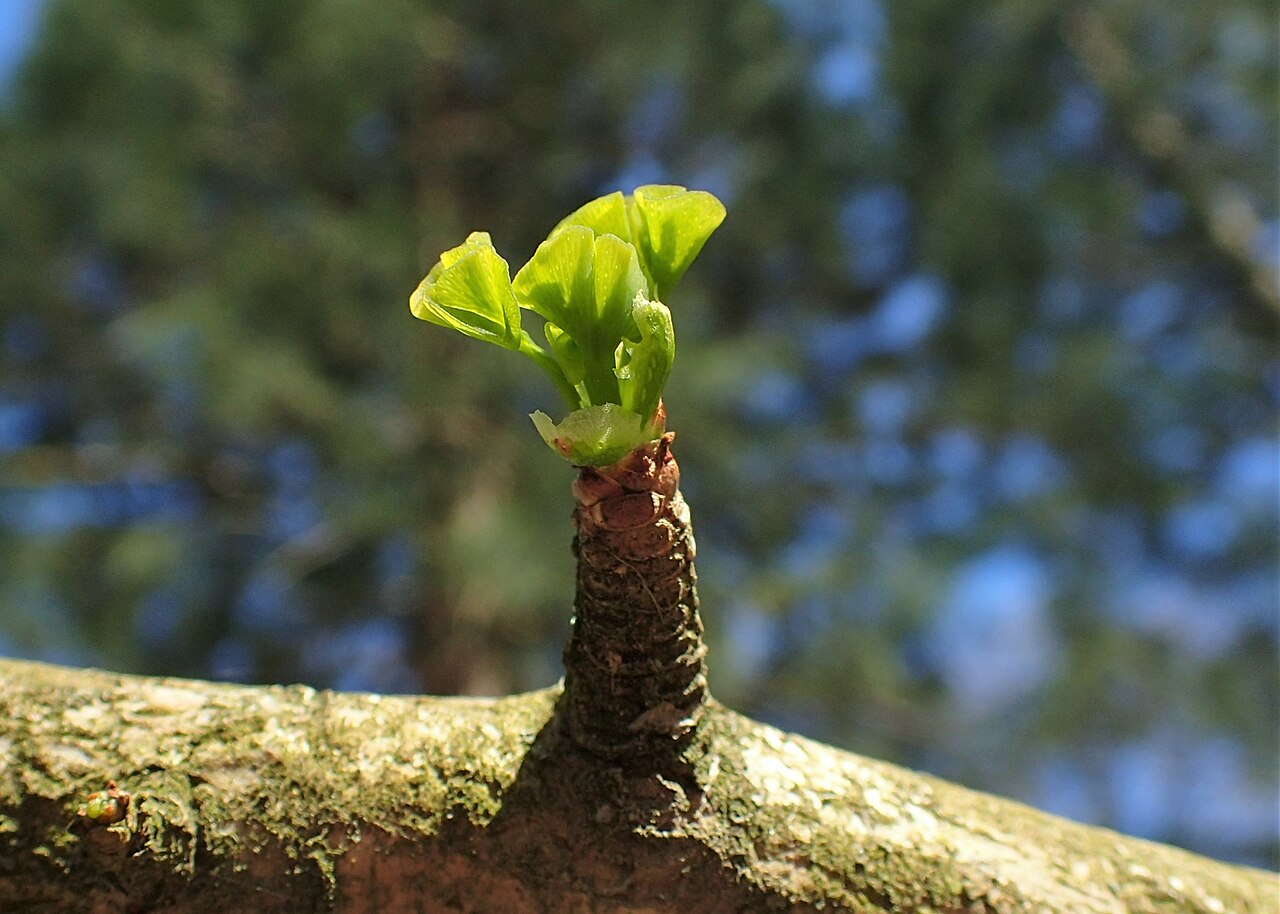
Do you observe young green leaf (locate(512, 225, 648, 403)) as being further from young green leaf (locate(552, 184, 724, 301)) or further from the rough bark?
the rough bark

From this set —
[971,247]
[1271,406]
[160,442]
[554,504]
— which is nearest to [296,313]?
[160,442]

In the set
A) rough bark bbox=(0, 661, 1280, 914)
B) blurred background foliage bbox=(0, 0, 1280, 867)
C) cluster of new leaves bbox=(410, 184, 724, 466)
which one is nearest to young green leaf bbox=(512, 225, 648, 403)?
cluster of new leaves bbox=(410, 184, 724, 466)

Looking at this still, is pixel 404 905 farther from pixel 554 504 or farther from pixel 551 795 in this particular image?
pixel 554 504

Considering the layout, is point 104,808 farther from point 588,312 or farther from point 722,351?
point 722,351

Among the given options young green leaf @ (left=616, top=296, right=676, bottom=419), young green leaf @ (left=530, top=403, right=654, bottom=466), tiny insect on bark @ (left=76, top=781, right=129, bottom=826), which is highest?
young green leaf @ (left=616, top=296, right=676, bottom=419)

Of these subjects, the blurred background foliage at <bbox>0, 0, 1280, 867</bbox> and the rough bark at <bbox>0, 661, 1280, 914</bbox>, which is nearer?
the rough bark at <bbox>0, 661, 1280, 914</bbox>

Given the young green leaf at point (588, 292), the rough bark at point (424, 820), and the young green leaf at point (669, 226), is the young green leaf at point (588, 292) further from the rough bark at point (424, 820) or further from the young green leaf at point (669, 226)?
the rough bark at point (424, 820)

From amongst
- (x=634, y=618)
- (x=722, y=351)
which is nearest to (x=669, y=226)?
(x=634, y=618)

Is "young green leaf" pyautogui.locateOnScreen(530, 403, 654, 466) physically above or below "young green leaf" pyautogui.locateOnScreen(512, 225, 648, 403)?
below
